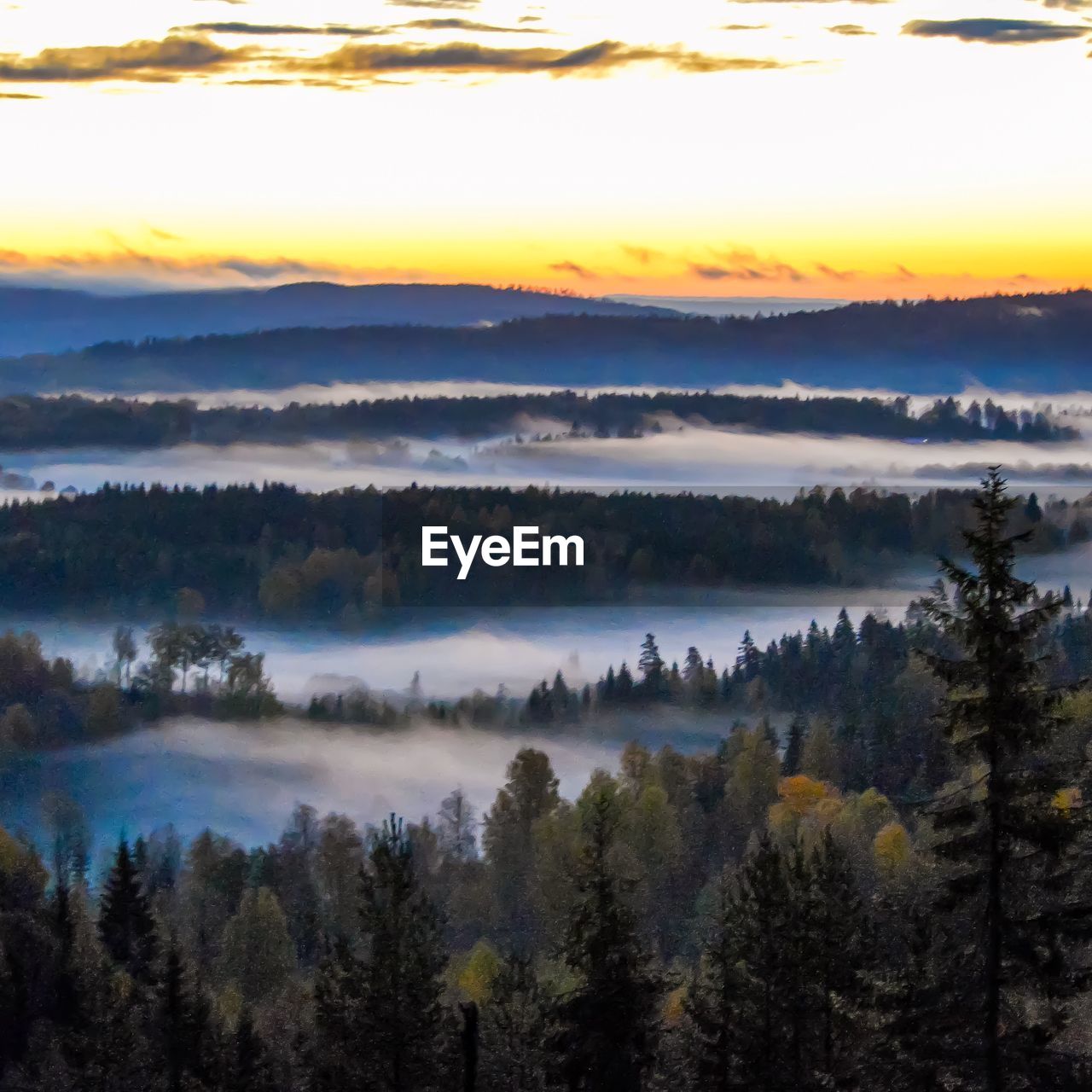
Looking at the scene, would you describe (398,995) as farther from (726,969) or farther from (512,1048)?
(726,969)

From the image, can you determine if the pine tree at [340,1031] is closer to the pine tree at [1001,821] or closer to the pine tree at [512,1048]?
the pine tree at [512,1048]

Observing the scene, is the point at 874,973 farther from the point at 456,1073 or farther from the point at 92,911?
the point at 92,911

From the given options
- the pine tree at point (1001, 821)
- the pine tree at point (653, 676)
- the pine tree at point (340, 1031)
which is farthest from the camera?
the pine tree at point (653, 676)

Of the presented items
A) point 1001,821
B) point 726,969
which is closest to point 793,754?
point 726,969

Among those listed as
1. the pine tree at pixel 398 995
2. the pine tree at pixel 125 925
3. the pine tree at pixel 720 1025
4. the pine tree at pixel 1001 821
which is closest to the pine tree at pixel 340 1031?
the pine tree at pixel 398 995

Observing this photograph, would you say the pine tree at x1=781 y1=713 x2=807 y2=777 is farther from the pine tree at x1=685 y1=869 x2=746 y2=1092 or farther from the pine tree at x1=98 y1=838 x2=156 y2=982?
the pine tree at x1=685 y1=869 x2=746 y2=1092

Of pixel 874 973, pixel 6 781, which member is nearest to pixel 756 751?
pixel 874 973
